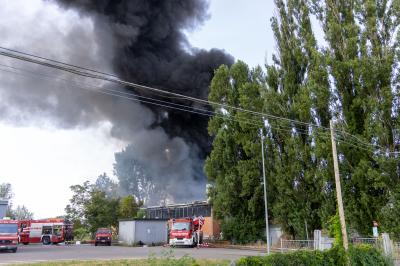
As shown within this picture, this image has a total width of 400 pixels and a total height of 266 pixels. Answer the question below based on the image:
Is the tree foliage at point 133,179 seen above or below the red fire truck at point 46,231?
above

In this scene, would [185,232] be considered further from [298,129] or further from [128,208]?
[128,208]

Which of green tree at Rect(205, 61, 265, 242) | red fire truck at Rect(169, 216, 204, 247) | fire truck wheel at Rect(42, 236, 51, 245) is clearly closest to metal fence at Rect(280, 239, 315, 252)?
green tree at Rect(205, 61, 265, 242)

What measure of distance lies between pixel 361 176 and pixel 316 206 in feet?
16.6

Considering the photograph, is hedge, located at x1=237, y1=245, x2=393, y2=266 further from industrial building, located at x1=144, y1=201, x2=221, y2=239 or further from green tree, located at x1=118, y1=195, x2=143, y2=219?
green tree, located at x1=118, y1=195, x2=143, y2=219

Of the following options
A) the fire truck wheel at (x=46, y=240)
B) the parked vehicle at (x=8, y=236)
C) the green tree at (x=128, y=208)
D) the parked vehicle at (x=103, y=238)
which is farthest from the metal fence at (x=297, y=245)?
the green tree at (x=128, y=208)

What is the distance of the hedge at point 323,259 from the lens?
8130 mm

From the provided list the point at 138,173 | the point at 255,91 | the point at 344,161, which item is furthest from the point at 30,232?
the point at 138,173

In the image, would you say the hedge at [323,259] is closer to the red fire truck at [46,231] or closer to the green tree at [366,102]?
the green tree at [366,102]

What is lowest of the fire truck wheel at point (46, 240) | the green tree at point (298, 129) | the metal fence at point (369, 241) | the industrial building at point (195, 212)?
the fire truck wheel at point (46, 240)

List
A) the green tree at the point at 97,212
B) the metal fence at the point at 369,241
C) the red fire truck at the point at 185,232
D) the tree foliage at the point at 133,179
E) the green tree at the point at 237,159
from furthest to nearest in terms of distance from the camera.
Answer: the tree foliage at the point at 133,179
the green tree at the point at 97,212
the green tree at the point at 237,159
the red fire truck at the point at 185,232
the metal fence at the point at 369,241

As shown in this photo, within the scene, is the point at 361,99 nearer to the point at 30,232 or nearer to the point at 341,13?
the point at 341,13

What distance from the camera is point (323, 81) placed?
2227 cm

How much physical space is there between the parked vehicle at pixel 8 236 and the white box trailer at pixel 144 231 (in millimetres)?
11531

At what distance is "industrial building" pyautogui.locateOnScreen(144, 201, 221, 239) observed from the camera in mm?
37812
